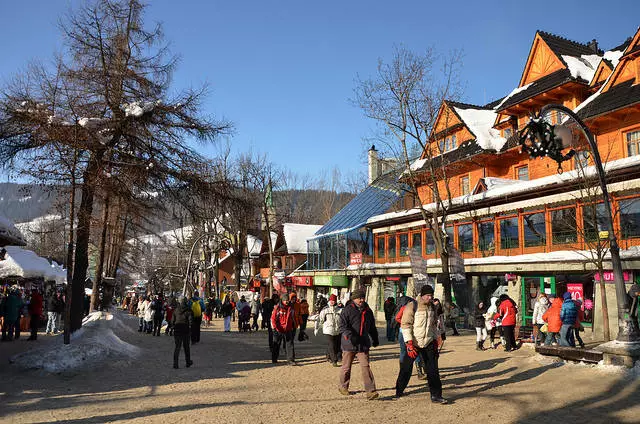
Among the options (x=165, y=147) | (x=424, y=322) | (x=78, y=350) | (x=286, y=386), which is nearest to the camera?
(x=424, y=322)

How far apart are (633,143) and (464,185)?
9.89 meters

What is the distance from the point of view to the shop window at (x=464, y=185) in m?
28.5

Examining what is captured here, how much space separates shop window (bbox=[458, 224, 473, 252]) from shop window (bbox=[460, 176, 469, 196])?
12.1 feet

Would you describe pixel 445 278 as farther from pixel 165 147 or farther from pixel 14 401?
pixel 14 401

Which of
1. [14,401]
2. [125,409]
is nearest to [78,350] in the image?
[14,401]

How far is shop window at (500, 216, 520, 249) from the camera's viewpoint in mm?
22391

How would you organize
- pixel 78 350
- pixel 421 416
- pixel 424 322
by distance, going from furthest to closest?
pixel 78 350 < pixel 424 322 < pixel 421 416

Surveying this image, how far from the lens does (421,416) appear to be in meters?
7.35

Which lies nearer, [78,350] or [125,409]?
[125,409]

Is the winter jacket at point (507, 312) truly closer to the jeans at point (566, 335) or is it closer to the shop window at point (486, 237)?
the jeans at point (566, 335)

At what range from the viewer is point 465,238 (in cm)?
2533

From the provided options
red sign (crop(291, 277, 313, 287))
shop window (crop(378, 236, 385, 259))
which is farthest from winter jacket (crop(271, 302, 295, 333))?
red sign (crop(291, 277, 313, 287))

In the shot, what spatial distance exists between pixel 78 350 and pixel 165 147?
17.7 ft

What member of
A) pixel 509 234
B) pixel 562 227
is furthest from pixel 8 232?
pixel 509 234
